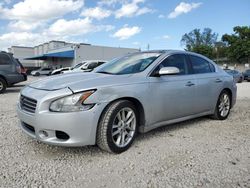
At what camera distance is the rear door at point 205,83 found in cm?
495

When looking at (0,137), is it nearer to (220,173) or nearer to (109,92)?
(109,92)

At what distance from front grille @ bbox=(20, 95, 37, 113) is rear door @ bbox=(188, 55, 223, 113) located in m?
2.83

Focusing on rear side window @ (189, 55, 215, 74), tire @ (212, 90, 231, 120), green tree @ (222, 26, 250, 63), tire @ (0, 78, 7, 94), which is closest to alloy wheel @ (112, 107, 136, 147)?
rear side window @ (189, 55, 215, 74)

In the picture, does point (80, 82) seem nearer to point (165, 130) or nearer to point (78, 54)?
point (165, 130)

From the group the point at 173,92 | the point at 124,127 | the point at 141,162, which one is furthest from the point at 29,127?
the point at 173,92

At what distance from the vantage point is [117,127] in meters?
3.68

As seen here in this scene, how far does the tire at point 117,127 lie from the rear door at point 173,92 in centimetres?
39

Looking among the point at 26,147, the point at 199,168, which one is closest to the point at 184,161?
the point at 199,168

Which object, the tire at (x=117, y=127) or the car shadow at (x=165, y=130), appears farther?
the car shadow at (x=165, y=130)

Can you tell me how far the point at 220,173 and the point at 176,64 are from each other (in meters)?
2.16

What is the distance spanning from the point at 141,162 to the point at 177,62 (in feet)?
6.86

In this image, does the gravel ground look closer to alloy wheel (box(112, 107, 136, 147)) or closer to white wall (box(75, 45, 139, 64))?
alloy wheel (box(112, 107, 136, 147))

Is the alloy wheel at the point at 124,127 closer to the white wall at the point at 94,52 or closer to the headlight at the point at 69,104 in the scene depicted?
the headlight at the point at 69,104

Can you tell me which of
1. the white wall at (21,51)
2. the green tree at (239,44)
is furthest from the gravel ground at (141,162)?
the white wall at (21,51)
